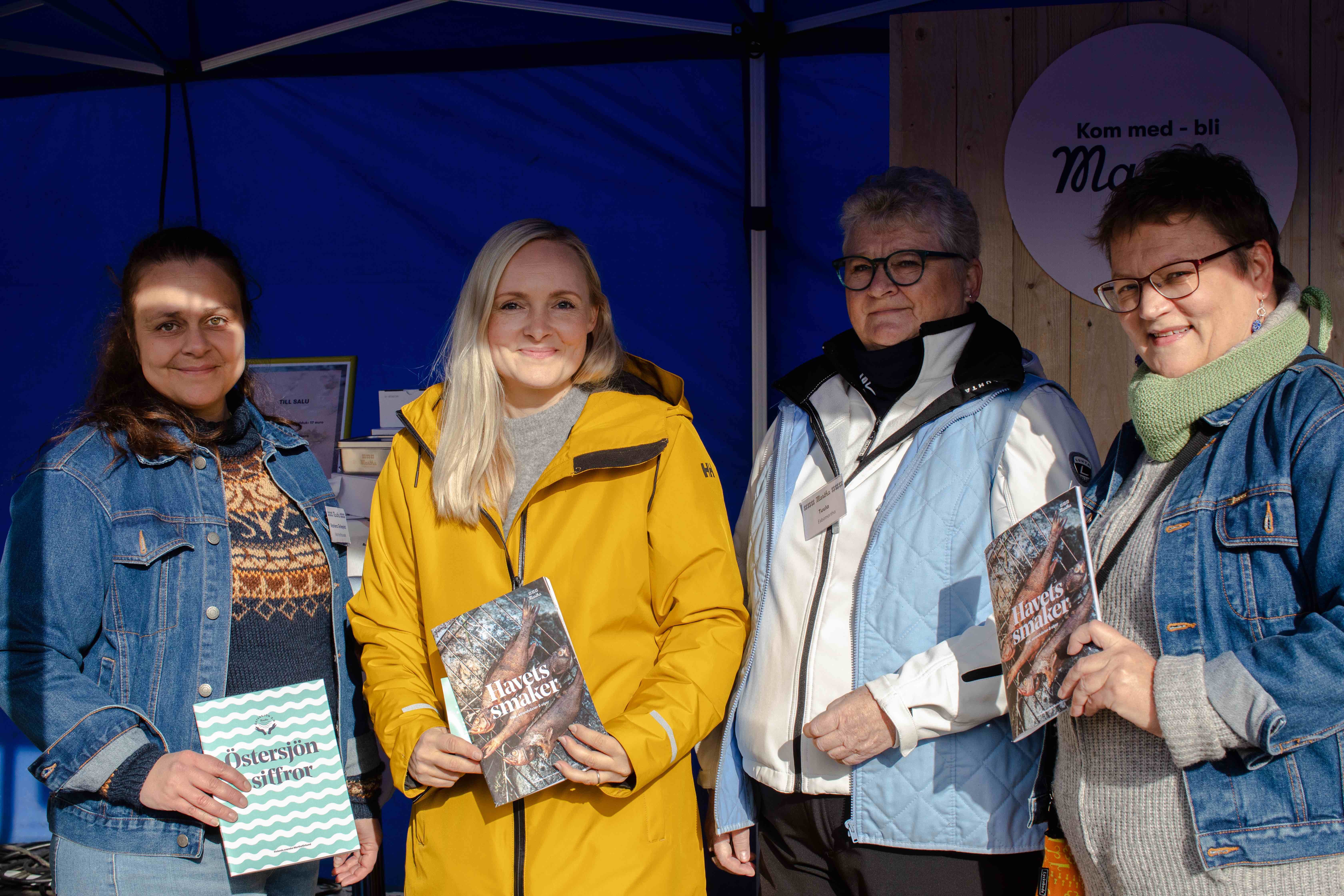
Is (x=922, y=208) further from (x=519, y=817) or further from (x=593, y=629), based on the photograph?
(x=519, y=817)

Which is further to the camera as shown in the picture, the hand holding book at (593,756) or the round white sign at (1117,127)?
the round white sign at (1117,127)

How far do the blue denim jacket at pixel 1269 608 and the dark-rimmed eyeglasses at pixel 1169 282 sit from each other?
19 cm

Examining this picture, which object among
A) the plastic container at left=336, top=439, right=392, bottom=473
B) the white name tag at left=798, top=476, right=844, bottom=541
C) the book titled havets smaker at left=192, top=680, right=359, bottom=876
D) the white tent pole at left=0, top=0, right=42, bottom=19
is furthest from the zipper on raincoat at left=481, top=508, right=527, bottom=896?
the white tent pole at left=0, top=0, right=42, bottom=19

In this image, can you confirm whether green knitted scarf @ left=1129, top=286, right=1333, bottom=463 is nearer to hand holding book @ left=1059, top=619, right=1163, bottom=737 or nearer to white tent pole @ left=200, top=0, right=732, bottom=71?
hand holding book @ left=1059, top=619, right=1163, bottom=737

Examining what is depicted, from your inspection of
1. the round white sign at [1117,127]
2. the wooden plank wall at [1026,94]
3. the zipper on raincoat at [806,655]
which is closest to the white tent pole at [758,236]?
the wooden plank wall at [1026,94]

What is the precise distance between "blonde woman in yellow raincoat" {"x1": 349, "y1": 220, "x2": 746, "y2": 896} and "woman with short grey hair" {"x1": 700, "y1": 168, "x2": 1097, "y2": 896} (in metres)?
0.14

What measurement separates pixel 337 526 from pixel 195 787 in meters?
0.61

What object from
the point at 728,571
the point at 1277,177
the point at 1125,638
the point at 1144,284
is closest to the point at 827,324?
the point at 1277,177

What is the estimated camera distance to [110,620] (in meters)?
1.81

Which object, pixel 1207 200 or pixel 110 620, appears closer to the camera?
pixel 1207 200

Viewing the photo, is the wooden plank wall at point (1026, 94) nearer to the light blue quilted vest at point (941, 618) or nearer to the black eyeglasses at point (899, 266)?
the black eyeglasses at point (899, 266)

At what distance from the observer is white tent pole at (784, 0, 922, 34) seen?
9.52 ft

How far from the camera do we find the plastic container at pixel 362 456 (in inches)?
118

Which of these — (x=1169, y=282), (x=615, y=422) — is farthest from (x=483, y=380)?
(x=1169, y=282)
